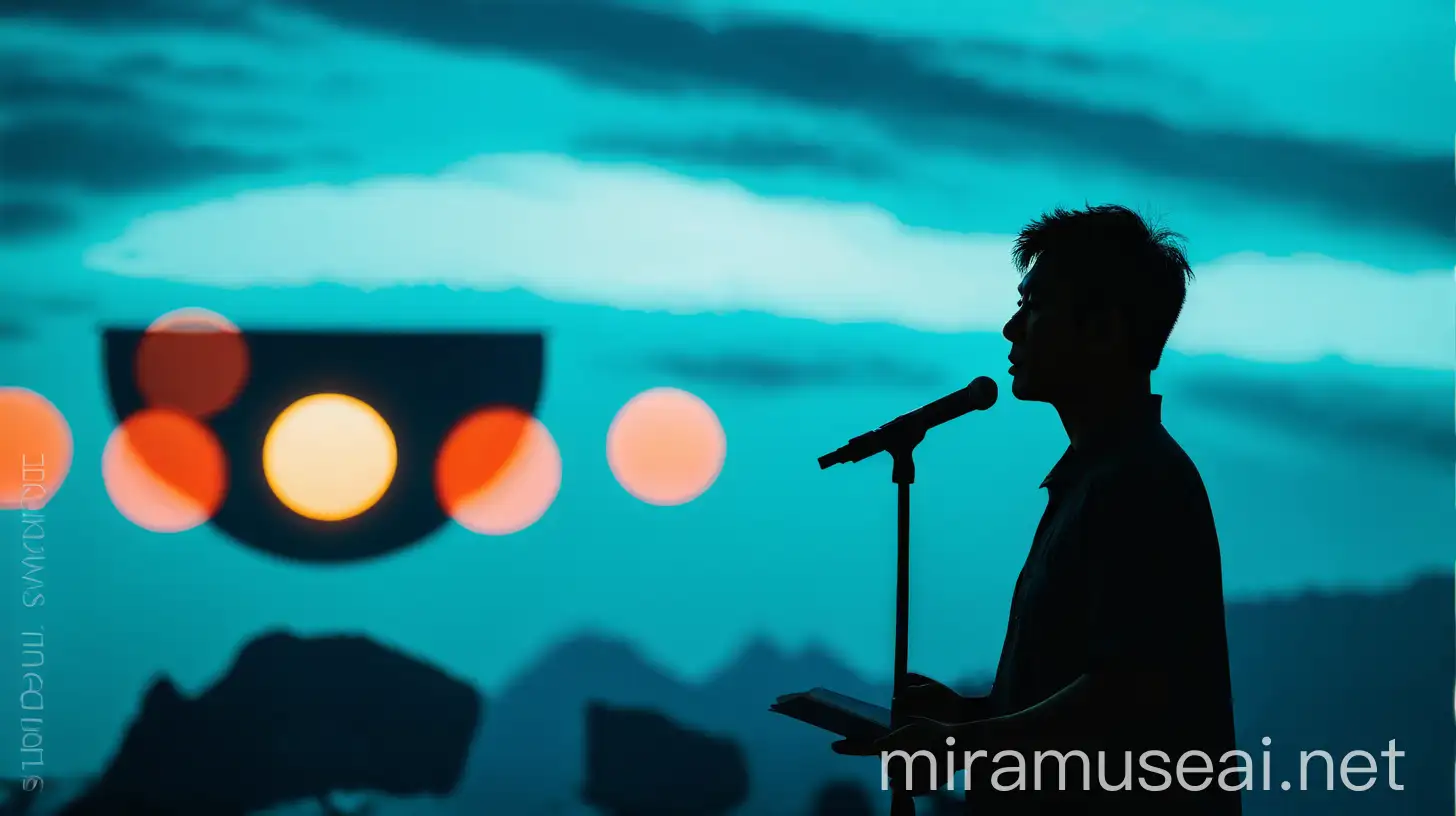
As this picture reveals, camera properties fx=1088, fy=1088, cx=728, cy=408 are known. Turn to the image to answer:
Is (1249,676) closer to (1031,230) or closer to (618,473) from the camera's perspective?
(618,473)

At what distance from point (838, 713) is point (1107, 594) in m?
0.44

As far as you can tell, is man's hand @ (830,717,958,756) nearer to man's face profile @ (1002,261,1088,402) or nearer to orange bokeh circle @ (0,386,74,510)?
man's face profile @ (1002,261,1088,402)

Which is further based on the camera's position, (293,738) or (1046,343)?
(293,738)

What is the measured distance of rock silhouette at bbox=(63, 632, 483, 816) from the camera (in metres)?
4.47

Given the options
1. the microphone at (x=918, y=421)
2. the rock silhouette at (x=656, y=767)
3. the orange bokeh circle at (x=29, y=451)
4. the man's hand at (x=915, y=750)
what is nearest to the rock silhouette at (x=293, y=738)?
the rock silhouette at (x=656, y=767)

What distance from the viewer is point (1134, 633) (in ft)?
4.68

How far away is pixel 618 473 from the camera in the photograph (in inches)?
173

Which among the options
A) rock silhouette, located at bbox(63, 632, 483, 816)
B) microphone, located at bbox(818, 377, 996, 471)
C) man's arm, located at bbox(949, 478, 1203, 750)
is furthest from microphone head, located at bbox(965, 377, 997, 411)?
rock silhouette, located at bbox(63, 632, 483, 816)

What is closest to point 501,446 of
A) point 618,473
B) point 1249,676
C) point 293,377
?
point 618,473

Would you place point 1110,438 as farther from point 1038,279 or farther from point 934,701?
point 934,701

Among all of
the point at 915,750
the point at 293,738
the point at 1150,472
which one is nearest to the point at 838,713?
the point at 915,750

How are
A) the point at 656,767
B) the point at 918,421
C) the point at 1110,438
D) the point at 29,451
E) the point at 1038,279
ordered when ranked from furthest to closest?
the point at 656,767
the point at 29,451
the point at 918,421
the point at 1038,279
the point at 1110,438

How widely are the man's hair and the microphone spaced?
8.3 inches

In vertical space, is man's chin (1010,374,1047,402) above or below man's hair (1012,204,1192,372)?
below
